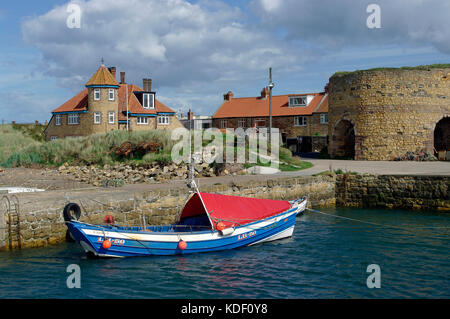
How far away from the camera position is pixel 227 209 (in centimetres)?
1566

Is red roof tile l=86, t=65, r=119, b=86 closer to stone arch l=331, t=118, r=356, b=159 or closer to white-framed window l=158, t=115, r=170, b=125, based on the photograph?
white-framed window l=158, t=115, r=170, b=125

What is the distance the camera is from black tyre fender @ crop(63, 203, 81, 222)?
13891 mm

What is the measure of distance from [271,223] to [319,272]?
3603 millimetres

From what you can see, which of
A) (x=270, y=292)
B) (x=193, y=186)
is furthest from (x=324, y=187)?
(x=270, y=292)

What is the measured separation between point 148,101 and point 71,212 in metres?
39.3

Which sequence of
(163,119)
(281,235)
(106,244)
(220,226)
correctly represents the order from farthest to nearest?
(163,119)
(281,235)
(220,226)
(106,244)

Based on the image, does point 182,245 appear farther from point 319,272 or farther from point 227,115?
point 227,115

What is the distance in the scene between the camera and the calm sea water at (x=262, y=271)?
11.0 metres

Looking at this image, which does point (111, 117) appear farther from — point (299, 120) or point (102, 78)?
point (299, 120)

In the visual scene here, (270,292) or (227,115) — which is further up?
(227,115)

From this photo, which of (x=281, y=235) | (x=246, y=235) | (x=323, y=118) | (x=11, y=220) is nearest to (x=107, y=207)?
(x=11, y=220)

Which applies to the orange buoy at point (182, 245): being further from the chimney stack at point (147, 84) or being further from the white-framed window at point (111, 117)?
the chimney stack at point (147, 84)
